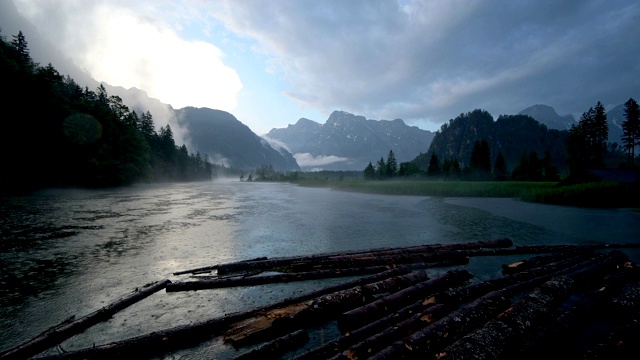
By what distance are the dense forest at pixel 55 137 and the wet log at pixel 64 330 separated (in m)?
51.3

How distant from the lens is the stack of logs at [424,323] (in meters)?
4.51

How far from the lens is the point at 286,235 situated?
60.5ft

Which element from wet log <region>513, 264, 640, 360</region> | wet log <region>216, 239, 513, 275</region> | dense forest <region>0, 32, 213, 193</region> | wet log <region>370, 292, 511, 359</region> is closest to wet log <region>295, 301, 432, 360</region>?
wet log <region>370, 292, 511, 359</region>

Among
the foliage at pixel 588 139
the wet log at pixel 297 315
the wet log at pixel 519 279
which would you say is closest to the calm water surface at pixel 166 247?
the wet log at pixel 297 315

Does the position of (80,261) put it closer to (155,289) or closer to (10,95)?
(155,289)

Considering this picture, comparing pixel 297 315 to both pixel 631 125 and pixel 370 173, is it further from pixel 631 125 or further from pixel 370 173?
pixel 370 173

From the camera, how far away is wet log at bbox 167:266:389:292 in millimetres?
8953

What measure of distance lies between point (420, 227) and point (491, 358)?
18.5 meters

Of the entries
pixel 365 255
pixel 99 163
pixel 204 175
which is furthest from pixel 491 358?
pixel 204 175

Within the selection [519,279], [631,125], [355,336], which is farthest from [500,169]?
[355,336]

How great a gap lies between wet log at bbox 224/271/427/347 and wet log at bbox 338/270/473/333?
73 cm

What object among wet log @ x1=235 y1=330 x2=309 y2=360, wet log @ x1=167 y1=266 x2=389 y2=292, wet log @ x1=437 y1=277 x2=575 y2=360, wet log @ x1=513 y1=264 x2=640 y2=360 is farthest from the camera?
wet log @ x1=167 y1=266 x2=389 y2=292

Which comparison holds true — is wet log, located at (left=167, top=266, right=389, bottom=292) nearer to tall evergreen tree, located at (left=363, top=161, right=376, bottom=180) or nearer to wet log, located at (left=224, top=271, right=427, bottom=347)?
wet log, located at (left=224, top=271, right=427, bottom=347)

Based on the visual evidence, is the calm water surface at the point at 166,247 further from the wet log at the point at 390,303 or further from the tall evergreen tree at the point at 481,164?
the tall evergreen tree at the point at 481,164
